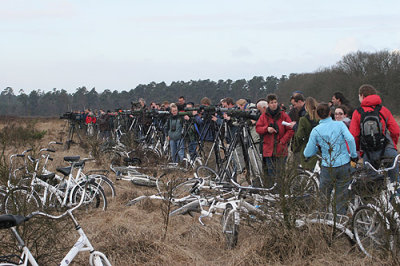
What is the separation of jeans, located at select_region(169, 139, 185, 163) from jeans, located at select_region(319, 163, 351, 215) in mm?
6090

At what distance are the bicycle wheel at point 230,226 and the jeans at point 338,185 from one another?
0.93 meters

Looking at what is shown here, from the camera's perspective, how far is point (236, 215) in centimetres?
496

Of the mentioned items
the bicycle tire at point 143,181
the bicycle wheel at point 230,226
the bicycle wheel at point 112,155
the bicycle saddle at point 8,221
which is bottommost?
the bicycle tire at point 143,181

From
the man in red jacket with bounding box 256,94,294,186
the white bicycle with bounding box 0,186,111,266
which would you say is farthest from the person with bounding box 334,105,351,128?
the white bicycle with bounding box 0,186,111,266

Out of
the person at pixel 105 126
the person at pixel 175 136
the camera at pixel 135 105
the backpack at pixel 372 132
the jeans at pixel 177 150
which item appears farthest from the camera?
the person at pixel 105 126

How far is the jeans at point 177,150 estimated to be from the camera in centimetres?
1157

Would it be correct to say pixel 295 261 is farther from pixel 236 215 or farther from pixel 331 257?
pixel 236 215

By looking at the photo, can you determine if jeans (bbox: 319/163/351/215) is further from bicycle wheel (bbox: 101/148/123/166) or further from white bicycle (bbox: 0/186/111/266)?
bicycle wheel (bbox: 101/148/123/166)

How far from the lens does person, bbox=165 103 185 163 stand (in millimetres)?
11688

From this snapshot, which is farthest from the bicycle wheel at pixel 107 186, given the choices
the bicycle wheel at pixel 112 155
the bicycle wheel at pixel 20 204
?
the bicycle wheel at pixel 112 155

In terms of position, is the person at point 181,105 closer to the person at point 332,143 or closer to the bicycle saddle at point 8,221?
the person at point 332,143

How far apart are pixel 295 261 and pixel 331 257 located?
335 millimetres

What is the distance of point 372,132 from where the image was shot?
6.04m

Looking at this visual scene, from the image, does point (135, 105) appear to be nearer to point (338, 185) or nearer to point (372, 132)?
point (372, 132)
